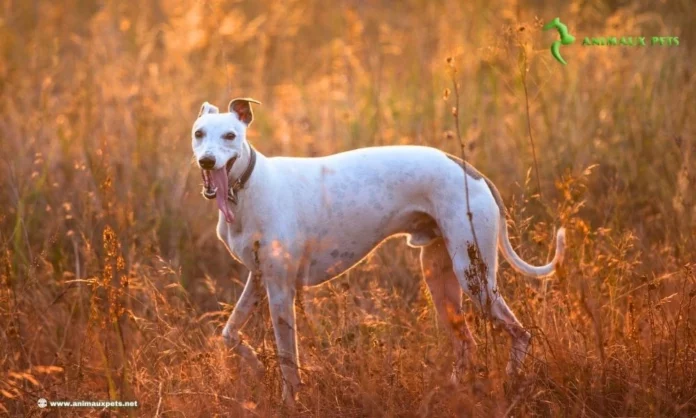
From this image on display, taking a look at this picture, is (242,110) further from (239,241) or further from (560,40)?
(560,40)

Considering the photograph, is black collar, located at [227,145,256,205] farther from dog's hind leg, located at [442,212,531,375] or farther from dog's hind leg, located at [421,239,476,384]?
dog's hind leg, located at [421,239,476,384]

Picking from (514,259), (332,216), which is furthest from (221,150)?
(514,259)

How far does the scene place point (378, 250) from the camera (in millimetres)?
6957

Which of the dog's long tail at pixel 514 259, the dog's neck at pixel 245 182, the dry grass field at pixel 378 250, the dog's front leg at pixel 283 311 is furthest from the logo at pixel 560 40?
the dog's front leg at pixel 283 311

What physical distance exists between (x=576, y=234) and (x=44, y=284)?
3.78m

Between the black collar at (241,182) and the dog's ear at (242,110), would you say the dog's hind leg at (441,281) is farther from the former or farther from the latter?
the dog's ear at (242,110)

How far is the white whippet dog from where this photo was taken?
5023 millimetres

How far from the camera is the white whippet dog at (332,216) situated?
5.02 m

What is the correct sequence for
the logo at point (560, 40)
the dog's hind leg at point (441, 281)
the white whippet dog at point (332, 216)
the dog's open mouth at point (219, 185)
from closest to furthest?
the dog's open mouth at point (219, 185) → the white whippet dog at point (332, 216) → the dog's hind leg at point (441, 281) → the logo at point (560, 40)

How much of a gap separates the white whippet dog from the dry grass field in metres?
0.16

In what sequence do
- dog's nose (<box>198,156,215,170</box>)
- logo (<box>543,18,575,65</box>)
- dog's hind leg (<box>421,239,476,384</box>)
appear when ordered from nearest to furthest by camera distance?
dog's nose (<box>198,156,215,170</box>), dog's hind leg (<box>421,239,476,384</box>), logo (<box>543,18,575,65</box>)

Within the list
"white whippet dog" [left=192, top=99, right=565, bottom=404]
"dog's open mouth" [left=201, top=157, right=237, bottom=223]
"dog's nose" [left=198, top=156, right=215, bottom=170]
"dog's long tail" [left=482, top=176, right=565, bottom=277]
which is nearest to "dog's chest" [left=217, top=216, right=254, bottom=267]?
"white whippet dog" [left=192, top=99, right=565, bottom=404]

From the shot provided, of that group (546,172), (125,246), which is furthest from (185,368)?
(546,172)

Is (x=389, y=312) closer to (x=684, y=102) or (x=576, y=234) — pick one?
(x=576, y=234)
